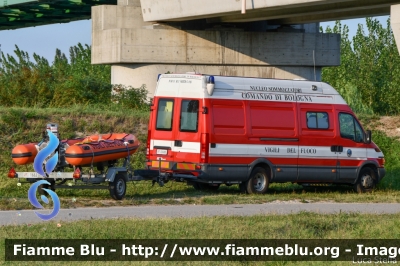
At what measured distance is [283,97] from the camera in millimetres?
20578

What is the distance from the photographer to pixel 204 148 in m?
Answer: 19.3

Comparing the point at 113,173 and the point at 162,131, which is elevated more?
the point at 162,131

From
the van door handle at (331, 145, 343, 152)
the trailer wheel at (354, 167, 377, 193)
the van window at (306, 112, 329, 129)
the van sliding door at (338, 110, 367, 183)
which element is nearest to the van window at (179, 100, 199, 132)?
the van window at (306, 112, 329, 129)

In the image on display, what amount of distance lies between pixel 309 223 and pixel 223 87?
6.37m

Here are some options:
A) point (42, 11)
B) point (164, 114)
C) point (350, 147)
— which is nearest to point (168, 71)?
point (42, 11)

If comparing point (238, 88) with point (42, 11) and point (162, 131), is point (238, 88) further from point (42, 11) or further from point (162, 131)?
point (42, 11)

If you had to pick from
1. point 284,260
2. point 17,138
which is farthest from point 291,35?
point 284,260

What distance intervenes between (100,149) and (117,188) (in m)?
0.88

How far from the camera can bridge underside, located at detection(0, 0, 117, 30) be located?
118ft

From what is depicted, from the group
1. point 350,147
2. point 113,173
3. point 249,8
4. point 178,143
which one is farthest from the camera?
point 249,8

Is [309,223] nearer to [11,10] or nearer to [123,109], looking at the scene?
[123,109]

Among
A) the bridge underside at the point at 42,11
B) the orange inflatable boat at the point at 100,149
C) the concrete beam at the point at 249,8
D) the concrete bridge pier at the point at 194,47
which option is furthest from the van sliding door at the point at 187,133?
the bridge underside at the point at 42,11

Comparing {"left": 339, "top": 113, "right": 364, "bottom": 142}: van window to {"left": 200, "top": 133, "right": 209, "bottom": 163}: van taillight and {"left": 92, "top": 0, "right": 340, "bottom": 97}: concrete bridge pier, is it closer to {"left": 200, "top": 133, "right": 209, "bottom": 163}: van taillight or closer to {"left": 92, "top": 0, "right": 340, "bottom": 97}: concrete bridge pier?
{"left": 200, "top": 133, "right": 209, "bottom": 163}: van taillight

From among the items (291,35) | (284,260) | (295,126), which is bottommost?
(284,260)
